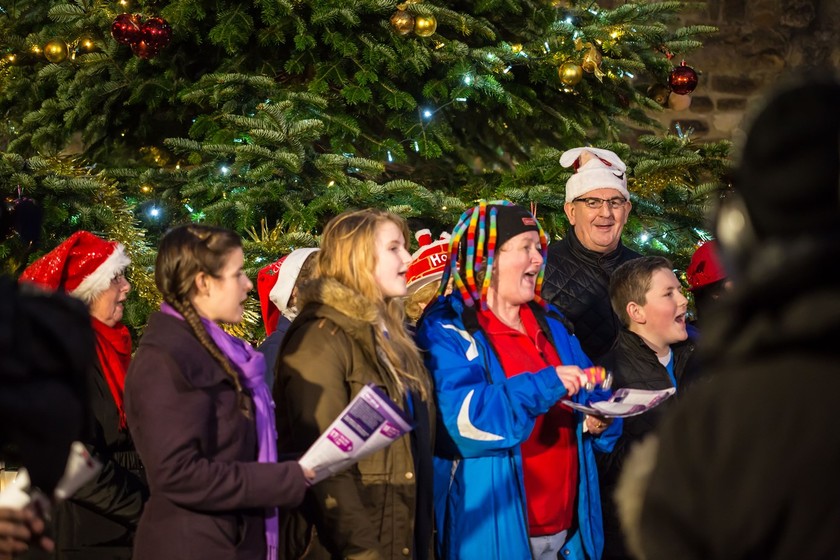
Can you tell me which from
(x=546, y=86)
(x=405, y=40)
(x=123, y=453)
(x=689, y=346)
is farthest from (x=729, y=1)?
(x=123, y=453)

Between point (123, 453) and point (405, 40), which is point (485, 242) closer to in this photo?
point (123, 453)

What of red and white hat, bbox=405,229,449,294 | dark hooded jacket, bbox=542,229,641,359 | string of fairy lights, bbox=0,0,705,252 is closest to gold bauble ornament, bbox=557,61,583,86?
string of fairy lights, bbox=0,0,705,252

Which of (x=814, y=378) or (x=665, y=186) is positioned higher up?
(x=814, y=378)

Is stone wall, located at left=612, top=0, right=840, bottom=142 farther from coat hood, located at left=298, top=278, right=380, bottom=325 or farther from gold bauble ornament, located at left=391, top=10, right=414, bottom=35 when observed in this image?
coat hood, located at left=298, top=278, right=380, bottom=325

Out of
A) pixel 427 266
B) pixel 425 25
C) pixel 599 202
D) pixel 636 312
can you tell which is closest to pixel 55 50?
pixel 425 25

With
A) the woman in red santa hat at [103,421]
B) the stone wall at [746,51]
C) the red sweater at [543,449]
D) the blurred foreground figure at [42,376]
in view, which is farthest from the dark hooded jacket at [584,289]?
the stone wall at [746,51]

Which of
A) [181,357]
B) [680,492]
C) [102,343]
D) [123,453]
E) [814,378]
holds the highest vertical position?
[814,378]

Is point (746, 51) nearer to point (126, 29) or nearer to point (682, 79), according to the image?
point (682, 79)

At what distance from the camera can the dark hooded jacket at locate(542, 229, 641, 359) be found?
5.35 meters

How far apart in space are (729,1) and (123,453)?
868 cm

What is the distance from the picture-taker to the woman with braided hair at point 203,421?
3.18 m

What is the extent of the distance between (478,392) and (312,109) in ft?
9.53

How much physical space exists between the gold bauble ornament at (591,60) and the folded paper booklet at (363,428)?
12.4ft

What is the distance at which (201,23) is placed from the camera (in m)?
6.86
